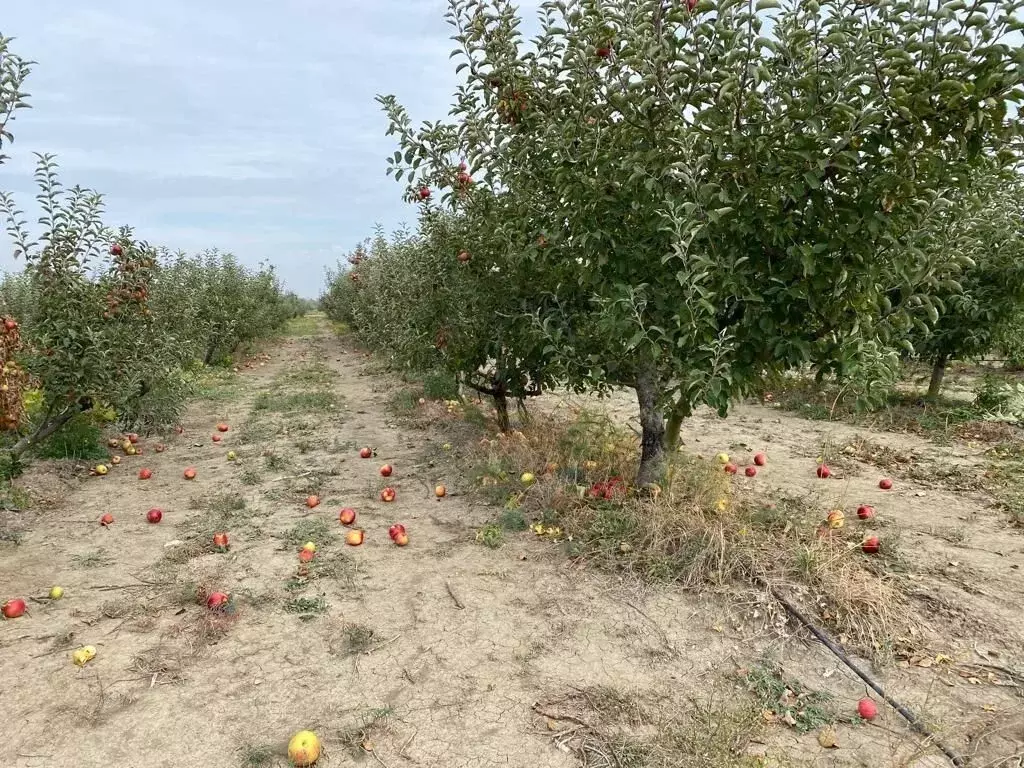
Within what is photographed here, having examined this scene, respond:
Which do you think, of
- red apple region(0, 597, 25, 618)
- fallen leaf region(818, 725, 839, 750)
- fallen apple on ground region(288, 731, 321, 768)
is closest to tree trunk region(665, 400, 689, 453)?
fallen leaf region(818, 725, 839, 750)

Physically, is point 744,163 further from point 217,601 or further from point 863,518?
point 217,601

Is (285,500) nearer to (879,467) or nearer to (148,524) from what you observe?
(148,524)

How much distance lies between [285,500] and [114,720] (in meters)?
3.04

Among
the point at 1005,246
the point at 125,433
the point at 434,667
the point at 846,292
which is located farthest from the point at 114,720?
the point at 1005,246

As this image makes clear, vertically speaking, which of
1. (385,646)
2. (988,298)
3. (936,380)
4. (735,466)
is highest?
(988,298)

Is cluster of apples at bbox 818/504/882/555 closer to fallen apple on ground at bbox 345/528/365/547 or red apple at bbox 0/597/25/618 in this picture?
fallen apple on ground at bbox 345/528/365/547

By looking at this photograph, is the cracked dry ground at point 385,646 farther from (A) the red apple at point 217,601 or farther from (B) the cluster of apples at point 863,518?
Answer: (B) the cluster of apples at point 863,518

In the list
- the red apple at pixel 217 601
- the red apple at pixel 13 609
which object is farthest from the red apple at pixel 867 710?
the red apple at pixel 13 609

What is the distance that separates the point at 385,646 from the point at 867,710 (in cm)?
245

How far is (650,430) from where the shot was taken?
5.33 m

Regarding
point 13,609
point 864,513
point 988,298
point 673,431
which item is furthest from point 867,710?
point 988,298

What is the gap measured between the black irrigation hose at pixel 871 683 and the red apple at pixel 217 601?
11.1 feet

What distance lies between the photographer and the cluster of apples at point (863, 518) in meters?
4.62

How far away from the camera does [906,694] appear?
125 inches
